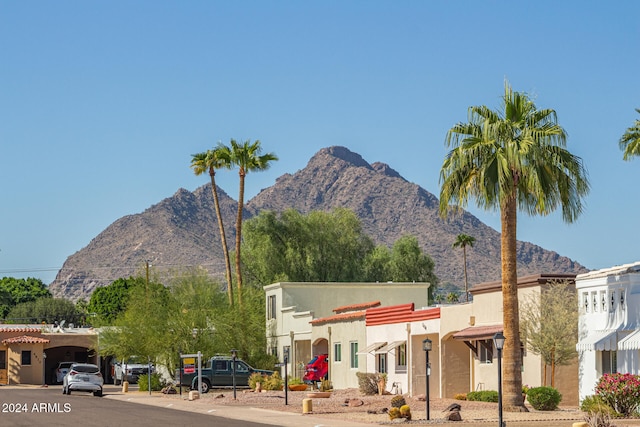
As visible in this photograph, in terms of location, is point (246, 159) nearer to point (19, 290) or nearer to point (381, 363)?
point (381, 363)

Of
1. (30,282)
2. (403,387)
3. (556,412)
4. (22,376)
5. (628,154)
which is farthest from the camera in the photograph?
(30,282)

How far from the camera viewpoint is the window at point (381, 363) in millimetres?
53500

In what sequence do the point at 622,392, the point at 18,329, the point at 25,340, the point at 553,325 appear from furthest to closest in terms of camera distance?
the point at 18,329 < the point at 25,340 < the point at 553,325 < the point at 622,392

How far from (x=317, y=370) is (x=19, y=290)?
313ft

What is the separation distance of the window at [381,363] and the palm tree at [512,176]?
54.1 feet

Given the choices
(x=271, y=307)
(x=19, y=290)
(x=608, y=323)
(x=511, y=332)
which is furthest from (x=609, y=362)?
(x=19, y=290)

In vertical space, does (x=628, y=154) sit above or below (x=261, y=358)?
above

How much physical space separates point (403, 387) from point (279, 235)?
38822 millimetres

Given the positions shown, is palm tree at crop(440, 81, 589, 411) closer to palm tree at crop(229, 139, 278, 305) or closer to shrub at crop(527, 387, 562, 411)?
shrub at crop(527, 387, 562, 411)

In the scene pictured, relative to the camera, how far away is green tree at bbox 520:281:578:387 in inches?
1550

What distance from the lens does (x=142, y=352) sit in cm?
6500

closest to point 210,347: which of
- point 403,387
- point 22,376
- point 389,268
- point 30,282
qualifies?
point 403,387

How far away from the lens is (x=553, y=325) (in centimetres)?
3941

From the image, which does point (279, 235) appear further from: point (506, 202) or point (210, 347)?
point (506, 202)
